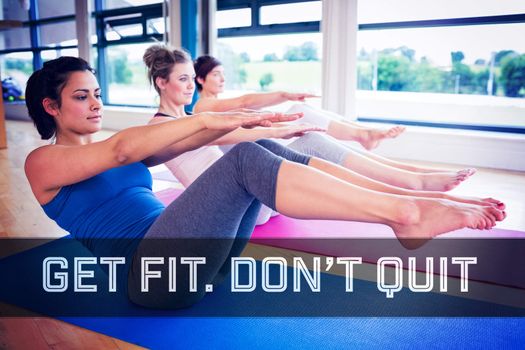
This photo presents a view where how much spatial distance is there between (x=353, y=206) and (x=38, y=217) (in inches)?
80.4

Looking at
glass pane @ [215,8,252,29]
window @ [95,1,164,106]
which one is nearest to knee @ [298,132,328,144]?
glass pane @ [215,8,252,29]

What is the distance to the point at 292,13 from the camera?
4.71m

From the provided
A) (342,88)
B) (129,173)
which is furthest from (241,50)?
(129,173)

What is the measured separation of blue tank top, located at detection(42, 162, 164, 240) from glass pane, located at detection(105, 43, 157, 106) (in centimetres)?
523

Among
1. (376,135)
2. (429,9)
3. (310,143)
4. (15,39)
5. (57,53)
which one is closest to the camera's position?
(310,143)

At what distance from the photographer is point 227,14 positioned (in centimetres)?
529

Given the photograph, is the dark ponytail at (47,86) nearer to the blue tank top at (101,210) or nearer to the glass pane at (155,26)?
the blue tank top at (101,210)

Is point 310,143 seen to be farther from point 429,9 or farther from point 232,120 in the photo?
point 429,9

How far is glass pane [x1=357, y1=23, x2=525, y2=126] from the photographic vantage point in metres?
4.01

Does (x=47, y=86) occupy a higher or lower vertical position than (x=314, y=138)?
higher

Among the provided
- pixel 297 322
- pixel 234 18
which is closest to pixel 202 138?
pixel 297 322

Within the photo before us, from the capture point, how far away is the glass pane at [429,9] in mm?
3803

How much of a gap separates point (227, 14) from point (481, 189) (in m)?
3.43

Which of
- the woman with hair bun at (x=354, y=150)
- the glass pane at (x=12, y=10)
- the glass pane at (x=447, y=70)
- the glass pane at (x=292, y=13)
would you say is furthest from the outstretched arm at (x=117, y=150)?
the glass pane at (x=12, y=10)
